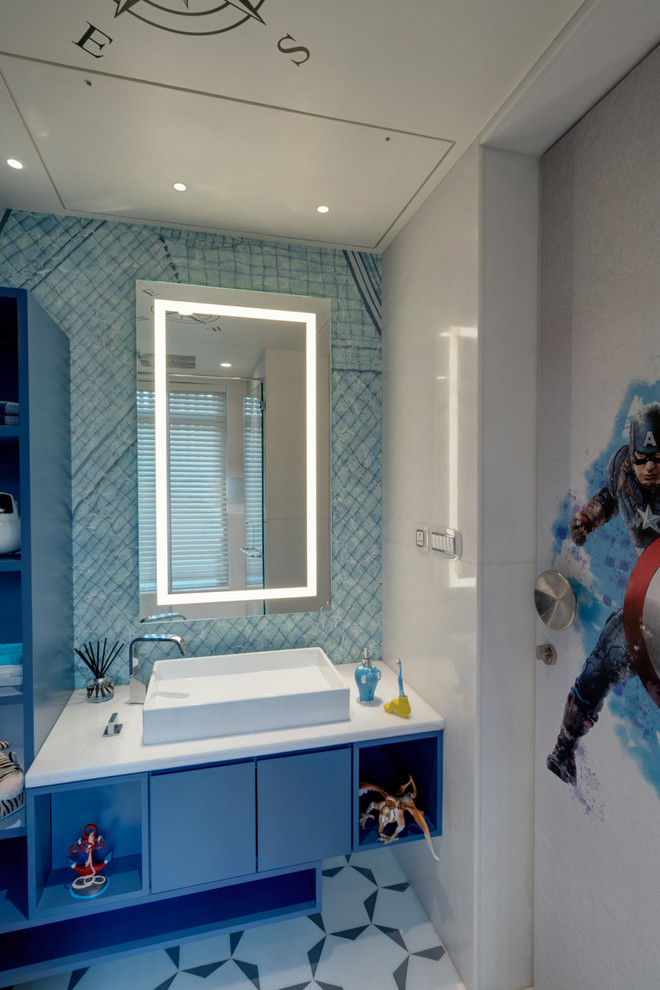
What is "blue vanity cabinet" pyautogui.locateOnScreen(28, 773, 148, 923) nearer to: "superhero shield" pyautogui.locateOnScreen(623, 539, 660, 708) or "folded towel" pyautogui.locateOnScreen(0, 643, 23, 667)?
"folded towel" pyautogui.locateOnScreen(0, 643, 23, 667)

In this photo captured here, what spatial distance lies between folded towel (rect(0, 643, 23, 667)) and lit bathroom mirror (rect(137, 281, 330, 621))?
1.41ft

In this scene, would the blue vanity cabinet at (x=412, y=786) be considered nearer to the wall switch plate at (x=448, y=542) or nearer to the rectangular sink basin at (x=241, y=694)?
the rectangular sink basin at (x=241, y=694)

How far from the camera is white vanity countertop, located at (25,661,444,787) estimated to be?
1.45 m

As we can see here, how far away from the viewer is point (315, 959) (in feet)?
5.60

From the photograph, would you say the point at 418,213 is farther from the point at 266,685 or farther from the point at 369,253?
the point at 266,685

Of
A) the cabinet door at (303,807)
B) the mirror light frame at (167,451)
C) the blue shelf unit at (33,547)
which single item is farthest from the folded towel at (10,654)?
the cabinet door at (303,807)

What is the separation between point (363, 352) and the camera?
2.19 metres

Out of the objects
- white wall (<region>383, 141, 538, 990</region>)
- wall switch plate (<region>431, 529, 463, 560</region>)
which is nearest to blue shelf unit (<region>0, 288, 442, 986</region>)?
white wall (<region>383, 141, 538, 990</region>)

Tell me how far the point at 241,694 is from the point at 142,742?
391 millimetres

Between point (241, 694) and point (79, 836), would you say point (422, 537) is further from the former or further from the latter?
point (79, 836)

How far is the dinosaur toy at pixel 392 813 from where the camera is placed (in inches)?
66.8

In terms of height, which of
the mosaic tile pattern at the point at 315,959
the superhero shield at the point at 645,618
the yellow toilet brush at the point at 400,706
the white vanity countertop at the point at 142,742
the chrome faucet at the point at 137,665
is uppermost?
the superhero shield at the point at 645,618

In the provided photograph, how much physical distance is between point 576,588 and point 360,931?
1416 millimetres

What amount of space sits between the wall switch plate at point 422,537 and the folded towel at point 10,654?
1.29 m
